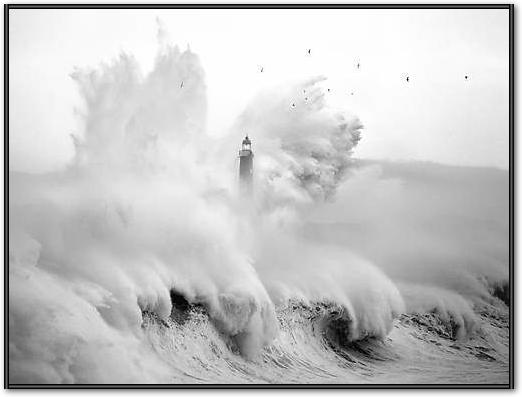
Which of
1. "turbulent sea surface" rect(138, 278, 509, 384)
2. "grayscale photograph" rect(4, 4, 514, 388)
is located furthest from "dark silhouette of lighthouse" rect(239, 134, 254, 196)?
"turbulent sea surface" rect(138, 278, 509, 384)

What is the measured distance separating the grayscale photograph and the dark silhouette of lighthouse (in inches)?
0.7

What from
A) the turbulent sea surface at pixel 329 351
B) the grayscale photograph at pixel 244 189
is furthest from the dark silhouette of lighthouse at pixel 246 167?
the turbulent sea surface at pixel 329 351

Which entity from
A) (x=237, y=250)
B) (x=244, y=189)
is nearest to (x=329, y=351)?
(x=237, y=250)

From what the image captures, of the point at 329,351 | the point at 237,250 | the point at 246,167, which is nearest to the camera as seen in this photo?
the point at 237,250

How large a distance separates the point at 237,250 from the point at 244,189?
1.82 feet

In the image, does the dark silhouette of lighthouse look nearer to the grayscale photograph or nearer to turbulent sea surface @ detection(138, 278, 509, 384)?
the grayscale photograph

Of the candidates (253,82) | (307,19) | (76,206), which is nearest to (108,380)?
(76,206)

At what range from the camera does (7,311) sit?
21.7 ft

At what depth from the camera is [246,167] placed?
24.5 feet

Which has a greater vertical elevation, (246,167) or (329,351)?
(246,167)

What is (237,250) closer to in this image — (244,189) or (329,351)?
(244,189)

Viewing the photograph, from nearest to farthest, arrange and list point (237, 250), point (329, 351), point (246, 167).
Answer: point (237, 250) → point (246, 167) → point (329, 351)

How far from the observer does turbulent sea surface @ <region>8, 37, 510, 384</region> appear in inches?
265

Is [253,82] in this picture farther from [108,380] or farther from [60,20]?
[108,380]
